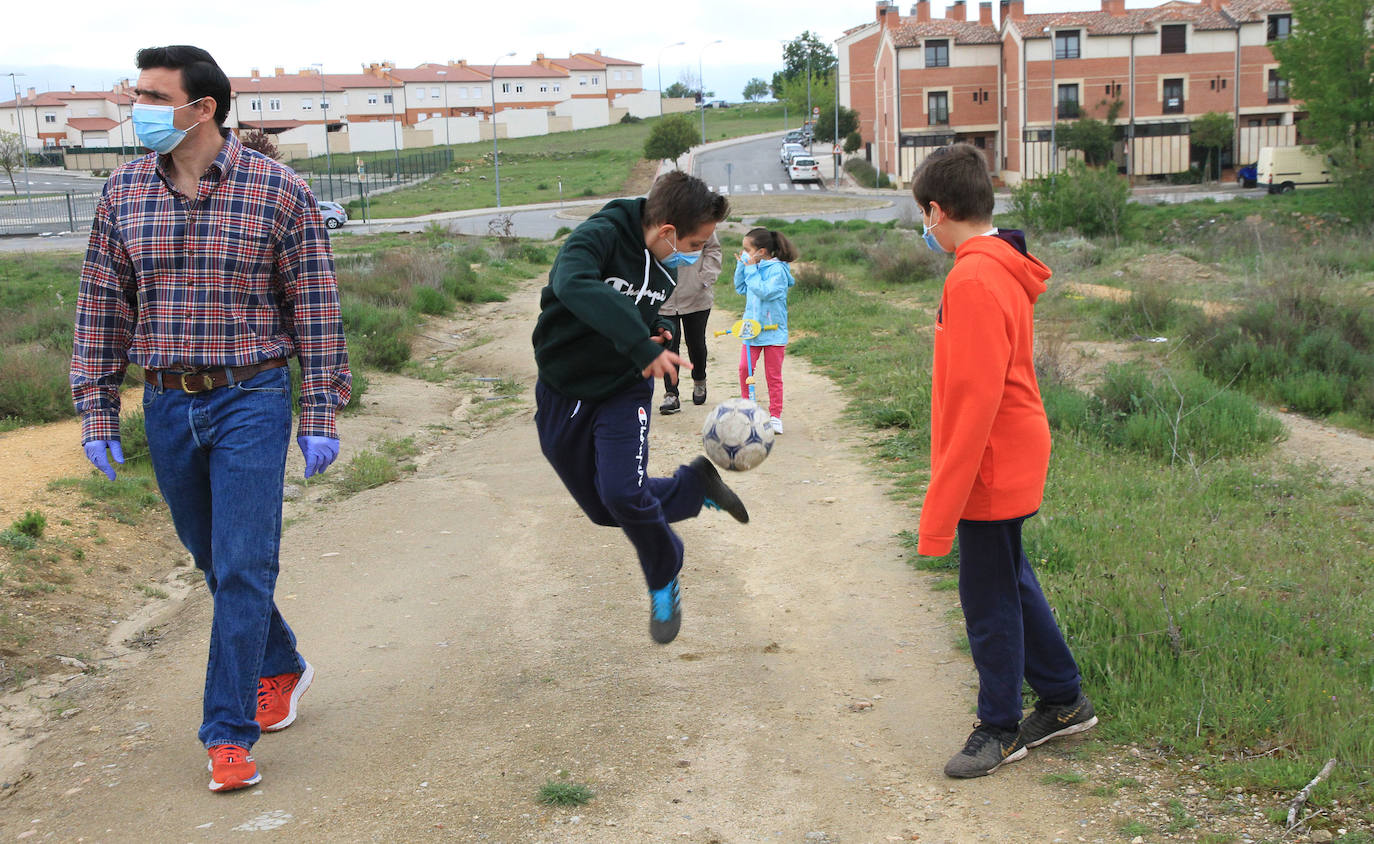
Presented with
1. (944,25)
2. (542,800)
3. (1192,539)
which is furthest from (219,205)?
(944,25)

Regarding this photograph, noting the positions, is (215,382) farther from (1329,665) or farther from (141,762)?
(1329,665)

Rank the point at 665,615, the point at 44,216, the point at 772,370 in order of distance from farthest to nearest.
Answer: the point at 44,216, the point at 772,370, the point at 665,615

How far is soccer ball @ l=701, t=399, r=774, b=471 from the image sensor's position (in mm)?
4918

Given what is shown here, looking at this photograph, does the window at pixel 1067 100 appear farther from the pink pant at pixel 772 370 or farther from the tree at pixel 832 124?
the pink pant at pixel 772 370

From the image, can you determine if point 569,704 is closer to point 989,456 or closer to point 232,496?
point 232,496

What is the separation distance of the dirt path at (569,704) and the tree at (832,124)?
270 feet

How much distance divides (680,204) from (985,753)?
2.20 m

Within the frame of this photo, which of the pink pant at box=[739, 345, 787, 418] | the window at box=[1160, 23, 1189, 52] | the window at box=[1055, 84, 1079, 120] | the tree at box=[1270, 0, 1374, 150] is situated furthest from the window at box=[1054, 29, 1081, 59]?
the pink pant at box=[739, 345, 787, 418]

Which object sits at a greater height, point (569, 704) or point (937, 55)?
point (937, 55)

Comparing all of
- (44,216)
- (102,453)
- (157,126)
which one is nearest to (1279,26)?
(44,216)

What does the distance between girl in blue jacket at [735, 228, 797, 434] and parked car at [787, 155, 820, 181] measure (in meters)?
59.4

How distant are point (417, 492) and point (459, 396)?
4.16 metres

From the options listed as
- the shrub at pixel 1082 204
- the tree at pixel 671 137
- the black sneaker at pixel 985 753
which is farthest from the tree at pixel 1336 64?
the black sneaker at pixel 985 753

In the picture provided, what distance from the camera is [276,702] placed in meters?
4.21
